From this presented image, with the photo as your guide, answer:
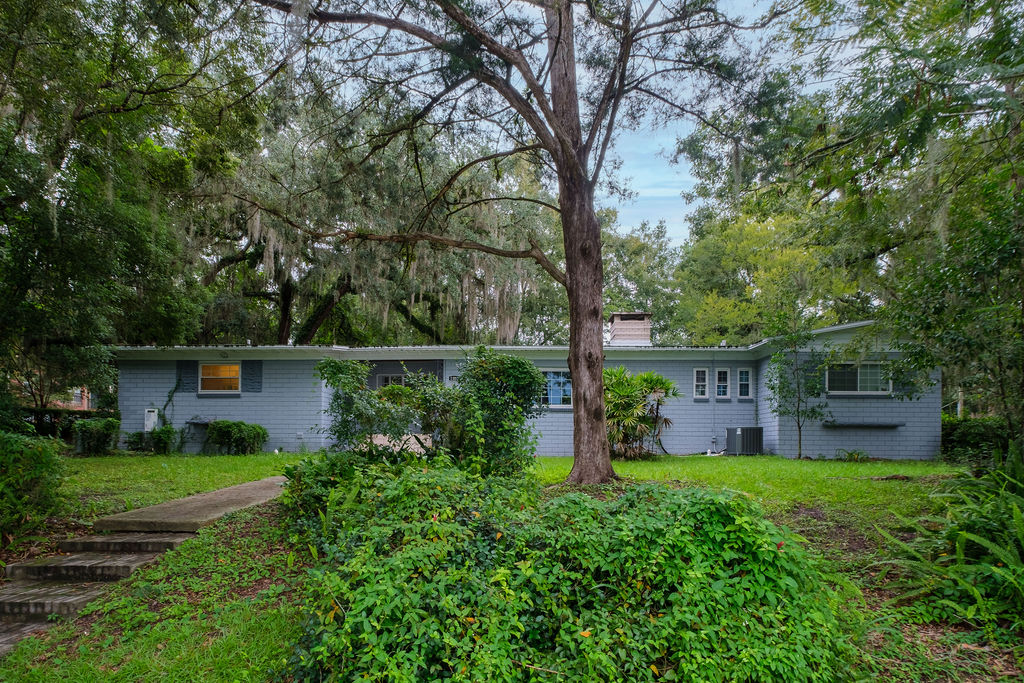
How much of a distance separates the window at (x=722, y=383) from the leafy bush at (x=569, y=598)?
11.6 m

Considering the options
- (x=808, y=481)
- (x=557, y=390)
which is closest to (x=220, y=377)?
(x=557, y=390)

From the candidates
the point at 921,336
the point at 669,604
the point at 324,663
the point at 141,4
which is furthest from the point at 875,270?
the point at 141,4

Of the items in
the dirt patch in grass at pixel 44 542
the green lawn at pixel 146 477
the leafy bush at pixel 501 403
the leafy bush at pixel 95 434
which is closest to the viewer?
the dirt patch in grass at pixel 44 542

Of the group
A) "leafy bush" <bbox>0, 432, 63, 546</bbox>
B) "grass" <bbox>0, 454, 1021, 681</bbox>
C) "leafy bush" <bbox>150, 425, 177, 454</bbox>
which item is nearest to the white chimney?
"grass" <bbox>0, 454, 1021, 681</bbox>

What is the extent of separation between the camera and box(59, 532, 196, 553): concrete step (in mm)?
5016

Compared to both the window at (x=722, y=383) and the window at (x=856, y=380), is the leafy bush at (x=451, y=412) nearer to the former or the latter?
the window at (x=722, y=383)

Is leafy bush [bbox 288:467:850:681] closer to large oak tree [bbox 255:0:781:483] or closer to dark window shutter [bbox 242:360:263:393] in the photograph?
large oak tree [bbox 255:0:781:483]

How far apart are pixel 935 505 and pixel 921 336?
1725 millimetres

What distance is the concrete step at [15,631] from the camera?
368cm

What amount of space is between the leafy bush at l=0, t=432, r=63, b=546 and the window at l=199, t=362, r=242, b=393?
9.08 meters

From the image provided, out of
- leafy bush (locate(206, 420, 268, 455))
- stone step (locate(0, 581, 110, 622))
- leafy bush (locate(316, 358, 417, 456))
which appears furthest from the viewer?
leafy bush (locate(206, 420, 268, 455))

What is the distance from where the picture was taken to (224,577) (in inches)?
174

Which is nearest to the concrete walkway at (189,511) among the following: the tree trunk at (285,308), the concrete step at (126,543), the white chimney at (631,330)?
the concrete step at (126,543)

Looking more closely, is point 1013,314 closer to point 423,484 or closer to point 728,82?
point 728,82
